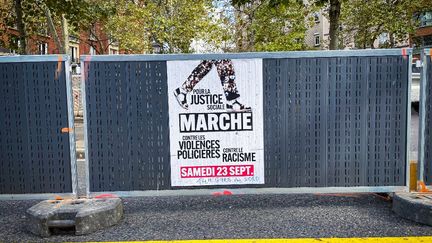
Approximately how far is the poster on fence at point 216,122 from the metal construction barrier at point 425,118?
67.6 inches

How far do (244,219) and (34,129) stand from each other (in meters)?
2.48

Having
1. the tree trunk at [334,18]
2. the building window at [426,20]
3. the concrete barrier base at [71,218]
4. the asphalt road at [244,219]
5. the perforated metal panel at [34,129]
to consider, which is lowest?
the asphalt road at [244,219]

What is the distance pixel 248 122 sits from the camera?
4266 mm

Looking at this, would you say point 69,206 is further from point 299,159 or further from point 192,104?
point 299,159

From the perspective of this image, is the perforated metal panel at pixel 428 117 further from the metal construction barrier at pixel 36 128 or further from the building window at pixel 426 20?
the building window at pixel 426 20

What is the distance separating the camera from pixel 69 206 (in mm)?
4020

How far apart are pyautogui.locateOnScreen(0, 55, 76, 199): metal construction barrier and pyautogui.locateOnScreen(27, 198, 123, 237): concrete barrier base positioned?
0.41 metres

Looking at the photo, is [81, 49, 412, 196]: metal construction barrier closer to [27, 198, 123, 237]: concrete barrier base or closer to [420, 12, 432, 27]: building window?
[27, 198, 123, 237]: concrete barrier base

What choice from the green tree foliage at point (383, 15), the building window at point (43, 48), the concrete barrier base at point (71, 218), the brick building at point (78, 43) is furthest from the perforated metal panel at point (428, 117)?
the building window at point (43, 48)

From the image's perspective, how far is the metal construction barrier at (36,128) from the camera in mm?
4188

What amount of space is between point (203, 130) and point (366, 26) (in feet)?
87.6

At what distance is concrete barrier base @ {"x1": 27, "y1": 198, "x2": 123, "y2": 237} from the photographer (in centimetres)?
381

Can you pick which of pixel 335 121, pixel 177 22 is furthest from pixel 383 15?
pixel 335 121

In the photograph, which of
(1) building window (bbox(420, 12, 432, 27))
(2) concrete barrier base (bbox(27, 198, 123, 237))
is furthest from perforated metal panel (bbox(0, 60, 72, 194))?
(1) building window (bbox(420, 12, 432, 27))
